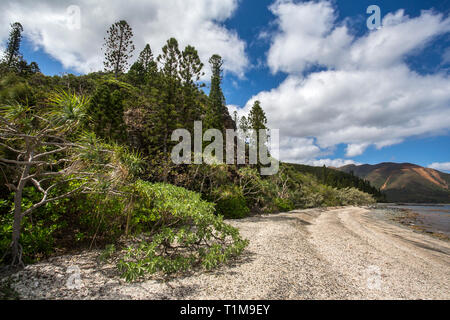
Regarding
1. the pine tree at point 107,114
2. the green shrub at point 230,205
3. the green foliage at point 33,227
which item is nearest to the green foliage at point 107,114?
the pine tree at point 107,114

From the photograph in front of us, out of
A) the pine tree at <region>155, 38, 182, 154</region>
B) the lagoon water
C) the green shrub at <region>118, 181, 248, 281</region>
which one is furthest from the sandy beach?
the lagoon water

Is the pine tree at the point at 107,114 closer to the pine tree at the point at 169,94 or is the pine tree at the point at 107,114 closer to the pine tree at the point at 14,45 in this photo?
the pine tree at the point at 169,94

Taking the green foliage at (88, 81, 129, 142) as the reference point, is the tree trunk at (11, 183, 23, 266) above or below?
below

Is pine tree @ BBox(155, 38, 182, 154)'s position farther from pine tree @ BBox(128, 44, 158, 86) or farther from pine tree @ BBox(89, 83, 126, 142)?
pine tree @ BBox(128, 44, 158, 86)

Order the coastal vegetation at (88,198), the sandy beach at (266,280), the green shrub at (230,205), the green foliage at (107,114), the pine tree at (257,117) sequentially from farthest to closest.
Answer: the pine tree at (257,117) → the green foliage at (107,114) → the green shrub at (230,205) → the coastal vegetation at (88,198) → the sandy beach at (266,280)

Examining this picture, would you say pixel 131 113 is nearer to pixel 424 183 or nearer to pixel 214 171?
pixel 214 171

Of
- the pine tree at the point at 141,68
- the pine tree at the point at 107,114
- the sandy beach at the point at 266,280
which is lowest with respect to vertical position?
the sandy beach at the point at 266,280

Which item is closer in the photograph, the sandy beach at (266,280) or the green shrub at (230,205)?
the sandy beach at (266,280)

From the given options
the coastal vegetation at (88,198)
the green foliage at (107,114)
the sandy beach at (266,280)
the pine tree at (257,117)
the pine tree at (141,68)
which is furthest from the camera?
the pine tree at (141,68)

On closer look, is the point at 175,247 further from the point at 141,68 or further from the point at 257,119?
the point at 141,68

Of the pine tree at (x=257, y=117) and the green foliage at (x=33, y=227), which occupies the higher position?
the pine tree at (x=257, y=117)

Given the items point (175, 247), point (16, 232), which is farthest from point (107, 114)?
point (175, 247)
